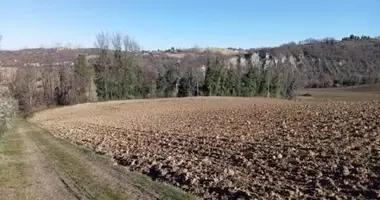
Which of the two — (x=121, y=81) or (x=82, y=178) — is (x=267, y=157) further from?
(x=121, y=81)

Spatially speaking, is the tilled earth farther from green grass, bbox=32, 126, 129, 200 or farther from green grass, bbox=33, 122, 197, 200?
green grass, bbox=32, 126, 129, 200

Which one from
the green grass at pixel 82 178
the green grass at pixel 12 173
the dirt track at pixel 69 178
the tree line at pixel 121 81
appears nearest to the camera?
the green grass at pixel 82 178

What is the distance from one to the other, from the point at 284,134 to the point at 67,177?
12.0 meters

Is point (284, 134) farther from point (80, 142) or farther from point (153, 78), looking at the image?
point (153, 78)

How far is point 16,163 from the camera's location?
2345cm

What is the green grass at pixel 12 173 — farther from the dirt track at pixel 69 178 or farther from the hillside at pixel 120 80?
the hillside at pixel 120 80

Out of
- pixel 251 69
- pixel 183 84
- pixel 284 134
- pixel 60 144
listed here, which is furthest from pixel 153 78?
pixel 284 134

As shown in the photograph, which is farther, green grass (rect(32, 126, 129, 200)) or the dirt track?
the dirt track

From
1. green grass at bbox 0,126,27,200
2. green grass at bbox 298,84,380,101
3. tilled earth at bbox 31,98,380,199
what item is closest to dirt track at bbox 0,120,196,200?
green grass at bbox 0,126,27,200

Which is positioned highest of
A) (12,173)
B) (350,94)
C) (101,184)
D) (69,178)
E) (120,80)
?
(101,184)

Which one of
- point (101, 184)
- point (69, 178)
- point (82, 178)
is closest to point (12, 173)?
point (69, 178)

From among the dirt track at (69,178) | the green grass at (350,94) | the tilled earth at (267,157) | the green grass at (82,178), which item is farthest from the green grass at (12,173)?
the green grass at (350,94)

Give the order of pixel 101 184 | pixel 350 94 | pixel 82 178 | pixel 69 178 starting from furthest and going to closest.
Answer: pixel 350 94, pixel 69 178, pixel 82 178, pixel 101 184

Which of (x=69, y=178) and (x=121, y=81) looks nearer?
(x=69, y=178)
